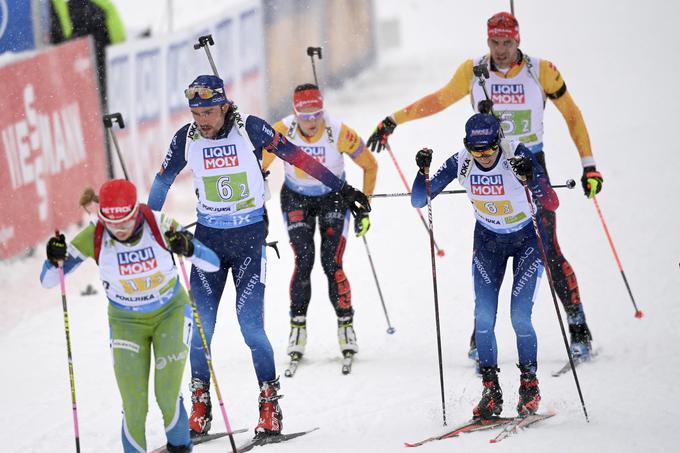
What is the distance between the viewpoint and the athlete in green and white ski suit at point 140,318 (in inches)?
221

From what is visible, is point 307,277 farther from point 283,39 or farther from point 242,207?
point 283,39

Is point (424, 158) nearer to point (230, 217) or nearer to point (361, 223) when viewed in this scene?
point (361, 223)

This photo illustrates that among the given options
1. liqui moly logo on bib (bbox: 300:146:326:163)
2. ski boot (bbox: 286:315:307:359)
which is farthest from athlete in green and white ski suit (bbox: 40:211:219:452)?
liqui moly logo on bib (bbox: 300:146:326:163)

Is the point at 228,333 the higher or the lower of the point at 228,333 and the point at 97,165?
the lower

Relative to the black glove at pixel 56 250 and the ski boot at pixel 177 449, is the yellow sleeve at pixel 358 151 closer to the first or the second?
the ski boot at pixel 177 449

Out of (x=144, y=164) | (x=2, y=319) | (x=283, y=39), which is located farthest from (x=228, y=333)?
(x=283, y=39)

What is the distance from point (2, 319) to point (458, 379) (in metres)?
4.59

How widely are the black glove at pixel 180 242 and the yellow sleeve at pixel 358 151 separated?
2.84 metres

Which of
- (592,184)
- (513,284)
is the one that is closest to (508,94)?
(592,184)

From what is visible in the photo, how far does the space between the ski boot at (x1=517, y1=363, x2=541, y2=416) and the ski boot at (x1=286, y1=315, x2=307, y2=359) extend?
2.14m

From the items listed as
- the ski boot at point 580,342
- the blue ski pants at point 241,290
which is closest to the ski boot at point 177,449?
the blue ski pants at point 241,290

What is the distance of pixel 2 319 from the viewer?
32.2ft

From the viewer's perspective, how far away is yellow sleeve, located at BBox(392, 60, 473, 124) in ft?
27.0

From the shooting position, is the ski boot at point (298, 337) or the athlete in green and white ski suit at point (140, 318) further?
the ski boot at point (298, 337)
